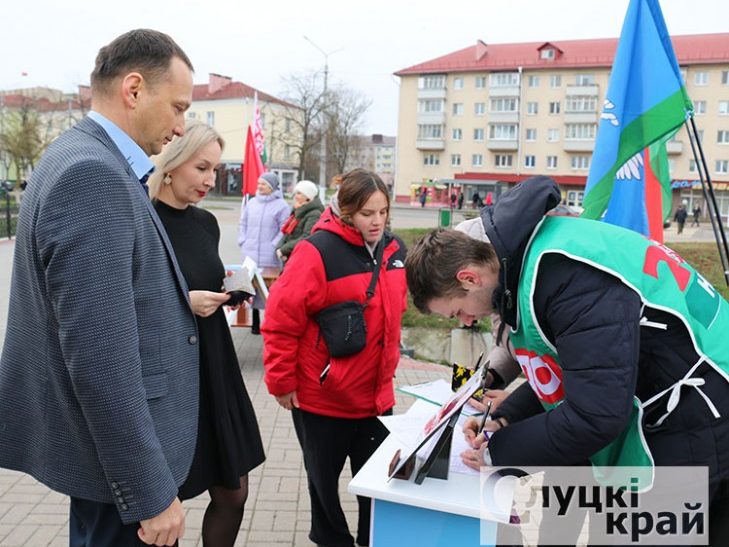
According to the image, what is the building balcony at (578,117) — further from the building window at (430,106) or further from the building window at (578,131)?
the building window at (430,106)

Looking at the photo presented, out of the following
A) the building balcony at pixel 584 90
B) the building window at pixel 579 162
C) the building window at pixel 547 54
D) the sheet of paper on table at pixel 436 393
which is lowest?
the sheet of paper on table at pixel 436 393

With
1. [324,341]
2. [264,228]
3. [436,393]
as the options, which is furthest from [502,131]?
[436,393]

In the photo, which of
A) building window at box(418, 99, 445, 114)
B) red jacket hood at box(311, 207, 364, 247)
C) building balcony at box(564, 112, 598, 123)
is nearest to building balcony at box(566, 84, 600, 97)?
building balcony at box(564, 112, 598, 123)

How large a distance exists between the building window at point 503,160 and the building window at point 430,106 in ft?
23.2

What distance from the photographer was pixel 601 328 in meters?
1.60

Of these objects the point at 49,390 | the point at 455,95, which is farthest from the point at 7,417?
the point at 455,95

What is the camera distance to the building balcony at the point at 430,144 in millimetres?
61906

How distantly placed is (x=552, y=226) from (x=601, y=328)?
32 cm

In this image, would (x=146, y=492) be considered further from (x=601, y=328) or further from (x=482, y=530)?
(x=601, y=328)

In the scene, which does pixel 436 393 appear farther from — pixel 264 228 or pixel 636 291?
pixel 264 228

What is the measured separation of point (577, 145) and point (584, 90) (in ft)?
15.6

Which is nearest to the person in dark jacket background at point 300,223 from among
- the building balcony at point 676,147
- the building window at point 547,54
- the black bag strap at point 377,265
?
the black bag strap at point 377,265

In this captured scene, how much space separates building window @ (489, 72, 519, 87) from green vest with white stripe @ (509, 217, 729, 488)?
199ft

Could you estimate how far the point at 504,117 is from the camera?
59.5 metres
